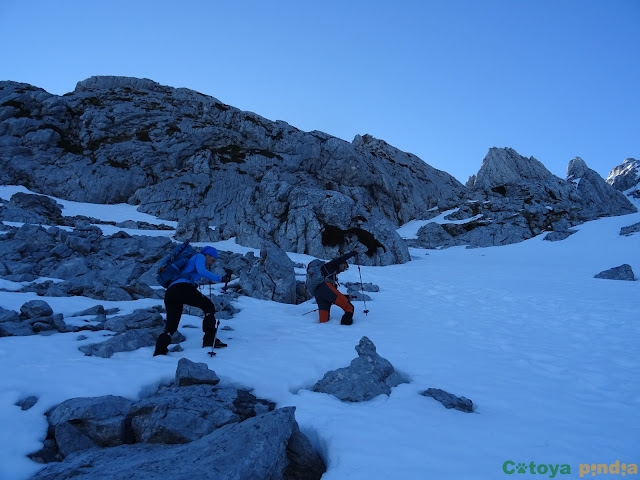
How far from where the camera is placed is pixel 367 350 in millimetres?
7359

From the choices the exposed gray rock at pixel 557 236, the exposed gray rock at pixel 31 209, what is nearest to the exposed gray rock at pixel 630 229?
the exposed gray rock at pixel 557 236

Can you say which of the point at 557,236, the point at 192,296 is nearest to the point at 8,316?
the point at 192,296

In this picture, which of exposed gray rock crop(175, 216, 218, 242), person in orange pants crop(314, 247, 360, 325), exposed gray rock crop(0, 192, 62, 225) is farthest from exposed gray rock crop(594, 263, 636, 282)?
exposed gray rock crop(0, 192, 62, 225)

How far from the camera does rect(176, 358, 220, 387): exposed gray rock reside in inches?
230

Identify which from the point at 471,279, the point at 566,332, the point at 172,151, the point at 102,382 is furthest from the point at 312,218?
the point at 172,151

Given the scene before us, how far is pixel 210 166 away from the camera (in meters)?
62.3

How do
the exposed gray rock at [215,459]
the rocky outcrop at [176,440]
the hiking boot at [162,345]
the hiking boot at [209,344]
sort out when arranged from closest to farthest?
the exposed gray rock at [215,459]
the rocky outcrop at [176,440]
the hiking boot at [162,345]
the hiking boot at [209,344]

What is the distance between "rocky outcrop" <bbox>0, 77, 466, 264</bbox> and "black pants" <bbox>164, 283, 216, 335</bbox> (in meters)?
25.6

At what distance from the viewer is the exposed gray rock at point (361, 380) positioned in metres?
5.79

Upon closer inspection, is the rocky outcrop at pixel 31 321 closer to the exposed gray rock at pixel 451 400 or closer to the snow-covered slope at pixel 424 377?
the snow-covered slope at pixel 424 377

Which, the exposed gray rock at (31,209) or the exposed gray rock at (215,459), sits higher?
the exposed gray rock at (31,209)

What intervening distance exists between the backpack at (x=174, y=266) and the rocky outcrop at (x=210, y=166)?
25448mm

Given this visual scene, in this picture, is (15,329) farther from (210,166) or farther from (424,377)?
(210,166)

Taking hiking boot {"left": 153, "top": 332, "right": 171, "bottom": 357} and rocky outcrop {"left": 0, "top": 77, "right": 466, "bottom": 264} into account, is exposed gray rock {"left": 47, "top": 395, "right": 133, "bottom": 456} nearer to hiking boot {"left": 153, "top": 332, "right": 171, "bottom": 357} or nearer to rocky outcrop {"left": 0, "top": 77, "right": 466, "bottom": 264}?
hiking boot {"left": 153, "top": 332, "right": 171, "bottom": 357}
